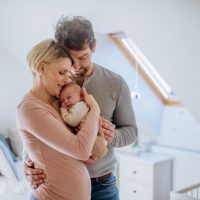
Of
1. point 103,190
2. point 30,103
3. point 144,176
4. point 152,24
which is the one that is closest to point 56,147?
point 30,103

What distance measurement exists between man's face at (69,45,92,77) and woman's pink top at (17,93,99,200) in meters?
0.26

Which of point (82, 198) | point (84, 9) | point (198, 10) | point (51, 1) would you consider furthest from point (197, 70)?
point (82, 198)

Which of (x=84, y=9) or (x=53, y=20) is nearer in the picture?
(x=84, y=9)

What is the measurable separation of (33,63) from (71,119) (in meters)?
0.28

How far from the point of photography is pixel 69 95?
1581 mm

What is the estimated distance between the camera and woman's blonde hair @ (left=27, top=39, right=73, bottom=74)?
4.83ft

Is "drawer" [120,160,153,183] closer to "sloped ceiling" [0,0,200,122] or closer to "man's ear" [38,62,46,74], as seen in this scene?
"sloped ceiling" [0,0,200,122]

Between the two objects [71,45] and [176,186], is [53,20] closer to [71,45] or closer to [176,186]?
[71,45]

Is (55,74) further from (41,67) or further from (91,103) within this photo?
(91,103)

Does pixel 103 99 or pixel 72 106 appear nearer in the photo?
pixel 72 106

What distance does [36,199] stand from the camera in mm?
1566

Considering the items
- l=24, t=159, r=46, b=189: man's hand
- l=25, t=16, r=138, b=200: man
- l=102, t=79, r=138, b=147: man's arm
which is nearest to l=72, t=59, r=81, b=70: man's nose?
l=25, t=16, r=138, b=200: man

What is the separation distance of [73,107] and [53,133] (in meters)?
0.21

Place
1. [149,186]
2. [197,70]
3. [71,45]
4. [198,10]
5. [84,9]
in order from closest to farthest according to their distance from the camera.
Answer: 1. [71,45]
2. [198,10]
3. [197,70]
4. [84,9]
5. [149,186]
